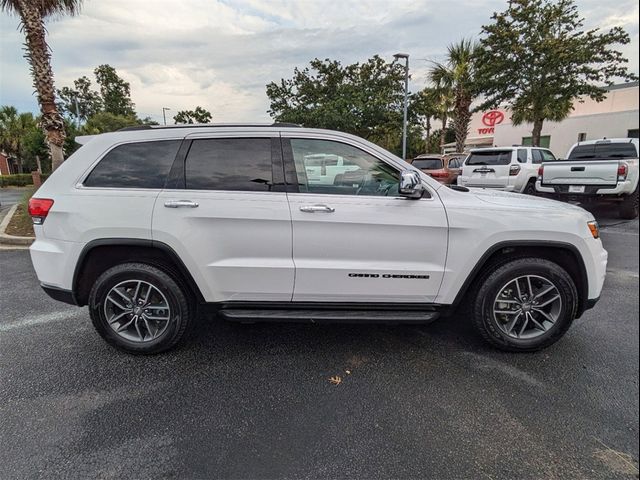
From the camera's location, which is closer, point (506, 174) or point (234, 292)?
point (234, 292)

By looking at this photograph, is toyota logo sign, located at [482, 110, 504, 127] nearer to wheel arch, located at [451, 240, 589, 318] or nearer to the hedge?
wheel arch, located at [451, 240, 589, 318]

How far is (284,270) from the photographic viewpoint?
2926 mm

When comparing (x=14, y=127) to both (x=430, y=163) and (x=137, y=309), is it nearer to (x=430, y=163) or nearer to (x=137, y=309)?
(x=430, y=163)

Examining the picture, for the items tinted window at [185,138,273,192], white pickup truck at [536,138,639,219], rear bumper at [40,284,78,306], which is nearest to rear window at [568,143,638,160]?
white pickup truck at [536,138,639,219]

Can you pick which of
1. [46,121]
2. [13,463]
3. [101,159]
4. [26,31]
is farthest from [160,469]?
[26,31]

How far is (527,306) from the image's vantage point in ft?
10.0

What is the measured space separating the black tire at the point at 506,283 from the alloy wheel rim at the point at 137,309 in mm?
2621

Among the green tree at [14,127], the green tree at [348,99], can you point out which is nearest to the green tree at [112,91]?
the green tree at [14,127]

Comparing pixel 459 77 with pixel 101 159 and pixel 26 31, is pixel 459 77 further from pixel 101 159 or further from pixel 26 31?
pixel 101 159

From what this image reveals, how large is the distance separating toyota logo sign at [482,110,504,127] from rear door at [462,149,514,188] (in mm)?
21036

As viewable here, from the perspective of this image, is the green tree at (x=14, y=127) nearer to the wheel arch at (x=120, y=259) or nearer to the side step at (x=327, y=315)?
the wheel arch at (x=120, y=259)

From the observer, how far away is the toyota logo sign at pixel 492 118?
1162 inches

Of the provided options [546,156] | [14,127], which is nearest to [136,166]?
[546,156]

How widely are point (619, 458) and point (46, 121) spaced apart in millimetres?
11396
